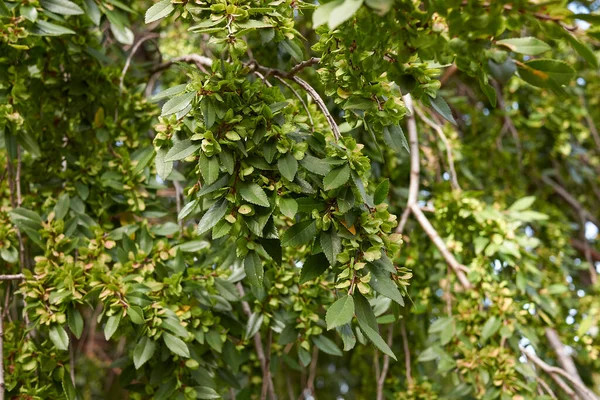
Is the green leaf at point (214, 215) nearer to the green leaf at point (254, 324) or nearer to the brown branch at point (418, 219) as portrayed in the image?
the green leaf at point (254, 324)

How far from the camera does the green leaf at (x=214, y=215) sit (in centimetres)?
98

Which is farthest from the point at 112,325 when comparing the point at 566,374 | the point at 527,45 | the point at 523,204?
the point at 523,204

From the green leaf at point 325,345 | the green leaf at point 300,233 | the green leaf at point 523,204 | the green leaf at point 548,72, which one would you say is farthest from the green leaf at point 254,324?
the green leaf at point 523,204

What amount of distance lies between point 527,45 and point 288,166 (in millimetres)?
400

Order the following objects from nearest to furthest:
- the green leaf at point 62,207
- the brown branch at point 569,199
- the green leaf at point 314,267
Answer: the green leaf at point 314,267
the green leaf at point 62,207
the brown branch at point 569,199

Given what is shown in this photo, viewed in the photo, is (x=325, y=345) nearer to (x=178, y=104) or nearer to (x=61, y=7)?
(x=178, y=104)

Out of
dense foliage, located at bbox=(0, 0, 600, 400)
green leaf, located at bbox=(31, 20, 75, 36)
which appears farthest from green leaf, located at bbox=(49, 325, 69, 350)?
green leaf, located at bbox=(31, 20, 75, 36)

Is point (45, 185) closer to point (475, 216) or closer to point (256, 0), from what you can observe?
point (256, 0)

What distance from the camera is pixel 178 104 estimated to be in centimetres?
98

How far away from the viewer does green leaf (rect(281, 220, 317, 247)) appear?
0.99m

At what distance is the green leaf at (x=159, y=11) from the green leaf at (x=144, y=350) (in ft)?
2.11

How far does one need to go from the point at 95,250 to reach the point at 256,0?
2.32 feet

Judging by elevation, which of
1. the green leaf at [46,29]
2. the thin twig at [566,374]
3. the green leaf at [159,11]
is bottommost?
the thin twig at [566,374]

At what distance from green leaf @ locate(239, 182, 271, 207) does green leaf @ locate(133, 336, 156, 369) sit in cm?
46
